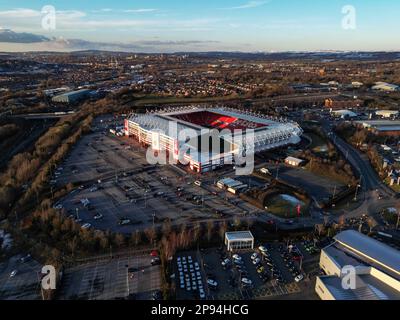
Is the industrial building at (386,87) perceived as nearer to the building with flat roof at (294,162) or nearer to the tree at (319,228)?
the building with flat roof at (294,162)

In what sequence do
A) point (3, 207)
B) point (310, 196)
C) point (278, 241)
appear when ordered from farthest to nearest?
point (310, 196), point (3, 207), point (278, 241)

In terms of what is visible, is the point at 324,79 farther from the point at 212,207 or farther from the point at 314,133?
the point at 212,207

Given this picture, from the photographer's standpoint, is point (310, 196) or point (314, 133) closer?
point (310, 196)

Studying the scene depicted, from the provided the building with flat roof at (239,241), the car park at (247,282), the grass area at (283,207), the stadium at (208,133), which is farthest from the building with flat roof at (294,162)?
the car park at (247,282)

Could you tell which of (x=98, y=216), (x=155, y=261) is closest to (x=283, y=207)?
(x=155, y=261)

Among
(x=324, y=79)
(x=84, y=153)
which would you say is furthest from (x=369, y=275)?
(x=324, y=79)

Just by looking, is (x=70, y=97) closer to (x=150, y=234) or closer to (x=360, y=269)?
(x=150, y=234)

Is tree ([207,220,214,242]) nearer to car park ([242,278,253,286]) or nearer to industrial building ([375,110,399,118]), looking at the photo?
car park ([242,278,253,286])
